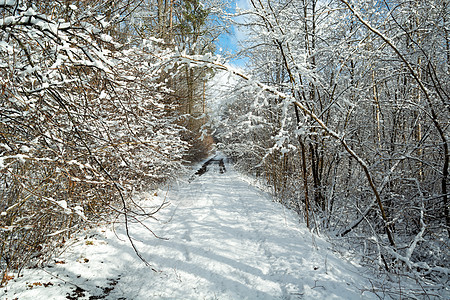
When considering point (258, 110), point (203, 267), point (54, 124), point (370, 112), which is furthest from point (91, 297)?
point (370, 112)

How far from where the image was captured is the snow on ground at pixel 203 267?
9.03 feet

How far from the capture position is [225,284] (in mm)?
2975

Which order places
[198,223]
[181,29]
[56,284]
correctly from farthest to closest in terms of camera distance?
[181,29], [198,223], [56,284]

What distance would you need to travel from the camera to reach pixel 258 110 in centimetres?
331

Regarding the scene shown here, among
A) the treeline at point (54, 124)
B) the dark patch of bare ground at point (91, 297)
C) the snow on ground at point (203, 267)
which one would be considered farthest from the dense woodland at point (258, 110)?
the dark patch of bare ground at point (91, 297)

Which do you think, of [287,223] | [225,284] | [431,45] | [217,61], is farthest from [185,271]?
[431,45]

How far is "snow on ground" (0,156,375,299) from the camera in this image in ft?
9.03

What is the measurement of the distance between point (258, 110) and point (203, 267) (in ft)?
8.09

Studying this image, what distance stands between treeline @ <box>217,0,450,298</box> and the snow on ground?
566 mm

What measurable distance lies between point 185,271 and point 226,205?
128 inches

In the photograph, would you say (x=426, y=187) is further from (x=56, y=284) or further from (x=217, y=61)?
(x=56, y=284)

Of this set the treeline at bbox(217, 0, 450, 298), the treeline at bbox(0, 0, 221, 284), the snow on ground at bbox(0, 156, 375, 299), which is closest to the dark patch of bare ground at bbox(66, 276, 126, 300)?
the snow on ground at bbox(0, 156, 375, 299)

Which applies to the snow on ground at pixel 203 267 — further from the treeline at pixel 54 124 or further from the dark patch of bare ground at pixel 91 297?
the treeline at pixel 54 124

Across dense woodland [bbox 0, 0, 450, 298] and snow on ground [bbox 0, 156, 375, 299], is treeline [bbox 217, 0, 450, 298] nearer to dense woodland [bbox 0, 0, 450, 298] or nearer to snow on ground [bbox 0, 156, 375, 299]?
dense woodland [bbox 0, 0, 450, 298]
